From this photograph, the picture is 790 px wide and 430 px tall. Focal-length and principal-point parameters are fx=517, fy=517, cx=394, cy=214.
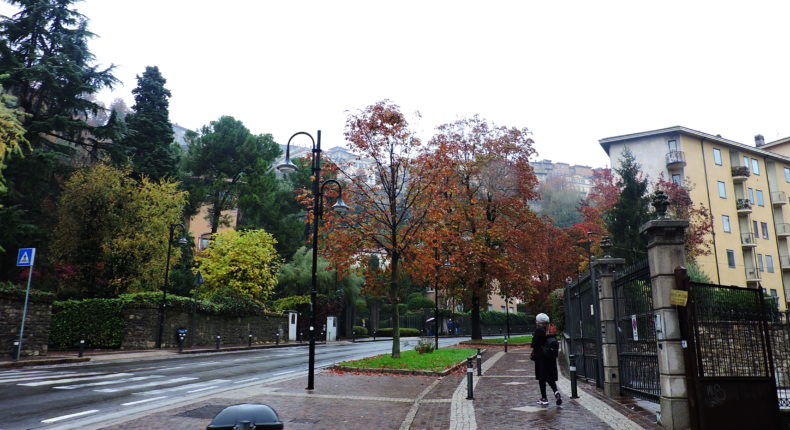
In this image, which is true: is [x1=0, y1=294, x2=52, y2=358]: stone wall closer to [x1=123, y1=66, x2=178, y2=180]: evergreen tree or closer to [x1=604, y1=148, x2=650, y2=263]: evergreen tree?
[x1=123, y1=66, x2=178, y2=180]: evergreen tree

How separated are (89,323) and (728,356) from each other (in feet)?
93.2

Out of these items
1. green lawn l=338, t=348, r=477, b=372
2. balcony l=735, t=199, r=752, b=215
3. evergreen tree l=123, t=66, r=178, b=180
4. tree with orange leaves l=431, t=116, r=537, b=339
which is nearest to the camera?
green lawn l=338, t=348, r=477, b=372

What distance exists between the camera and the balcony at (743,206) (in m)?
47.9

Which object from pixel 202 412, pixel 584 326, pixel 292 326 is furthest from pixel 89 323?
pixel 584 326

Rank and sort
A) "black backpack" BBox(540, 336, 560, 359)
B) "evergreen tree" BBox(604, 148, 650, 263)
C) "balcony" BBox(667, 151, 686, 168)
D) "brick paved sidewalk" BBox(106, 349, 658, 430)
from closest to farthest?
"brick paved sidewalk" BBox(106, 349, 658, 430) < "black backpack" BBox(540, 336, 560, 359) < "evergreen tree" BBox(604, 148, 650, 263) < "balcony" BBox(667, 151, 686, 168)

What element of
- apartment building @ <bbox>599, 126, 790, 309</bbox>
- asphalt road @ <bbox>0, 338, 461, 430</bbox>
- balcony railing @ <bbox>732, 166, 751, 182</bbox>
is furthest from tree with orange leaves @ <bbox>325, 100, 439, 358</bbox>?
balcony railing @ <bbox>732, 166, 751, 182</bbox>

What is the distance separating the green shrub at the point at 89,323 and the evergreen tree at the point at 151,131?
12650 millimetres

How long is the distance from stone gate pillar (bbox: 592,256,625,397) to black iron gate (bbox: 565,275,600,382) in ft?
1.24

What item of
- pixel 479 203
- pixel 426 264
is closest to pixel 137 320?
pixel 426 264

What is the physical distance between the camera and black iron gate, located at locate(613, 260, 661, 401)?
8.93 meters

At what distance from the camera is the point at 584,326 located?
13438mm

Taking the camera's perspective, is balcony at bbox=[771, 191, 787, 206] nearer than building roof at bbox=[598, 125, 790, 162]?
No

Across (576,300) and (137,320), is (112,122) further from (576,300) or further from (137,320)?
(576,300)

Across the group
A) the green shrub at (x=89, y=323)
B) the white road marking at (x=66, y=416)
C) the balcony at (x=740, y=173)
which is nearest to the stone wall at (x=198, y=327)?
the green shrub at (x=89, y=323)
